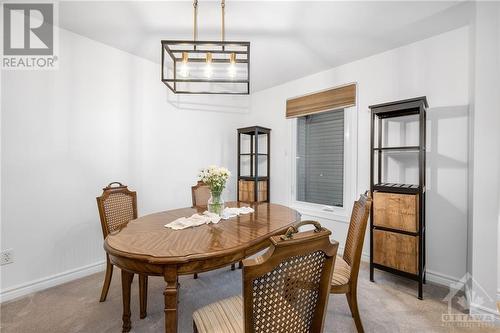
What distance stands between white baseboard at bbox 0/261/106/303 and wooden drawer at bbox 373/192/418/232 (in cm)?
311

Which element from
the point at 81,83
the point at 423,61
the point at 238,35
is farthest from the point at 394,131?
the point at 81,83

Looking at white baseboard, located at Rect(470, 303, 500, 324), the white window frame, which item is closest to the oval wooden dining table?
the white window frame

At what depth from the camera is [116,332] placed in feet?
5.27

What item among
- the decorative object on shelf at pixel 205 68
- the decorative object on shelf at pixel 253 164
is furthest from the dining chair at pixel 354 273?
the decorative object on shelf at pixel 253 164

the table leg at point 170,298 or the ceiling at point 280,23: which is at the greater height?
the ceiling at point 280,23

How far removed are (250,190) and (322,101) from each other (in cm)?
175

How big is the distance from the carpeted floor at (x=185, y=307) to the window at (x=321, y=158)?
1264 mm

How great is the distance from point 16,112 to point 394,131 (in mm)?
3846

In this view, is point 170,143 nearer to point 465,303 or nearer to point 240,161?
point 240,161

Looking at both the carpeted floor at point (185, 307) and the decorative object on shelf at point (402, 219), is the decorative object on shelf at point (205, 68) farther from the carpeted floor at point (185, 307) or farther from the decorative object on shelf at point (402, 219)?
the carpeted floor at point (185, 307)

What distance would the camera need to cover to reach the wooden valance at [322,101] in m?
2.95

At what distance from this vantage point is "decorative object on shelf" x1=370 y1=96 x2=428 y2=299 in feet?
6.68

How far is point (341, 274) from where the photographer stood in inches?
62.6

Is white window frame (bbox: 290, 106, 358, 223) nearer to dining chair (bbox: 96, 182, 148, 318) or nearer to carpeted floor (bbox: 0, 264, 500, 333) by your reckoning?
carpeted floor (bbox: 0, 264, 500, 333)
